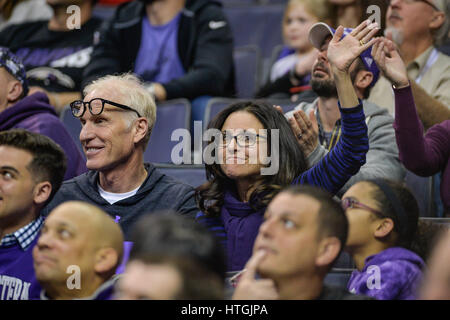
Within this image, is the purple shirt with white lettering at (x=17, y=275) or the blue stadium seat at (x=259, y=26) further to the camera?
the blue stadium seat at (x=259, y=26)

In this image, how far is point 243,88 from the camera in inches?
145

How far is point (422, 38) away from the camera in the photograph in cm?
286

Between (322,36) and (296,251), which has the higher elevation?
(322,36)

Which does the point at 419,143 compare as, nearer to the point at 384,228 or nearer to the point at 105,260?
the point at 384,228

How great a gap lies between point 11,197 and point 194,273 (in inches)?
31.6

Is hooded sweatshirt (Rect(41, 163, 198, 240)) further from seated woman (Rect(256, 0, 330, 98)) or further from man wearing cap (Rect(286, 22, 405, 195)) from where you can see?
seated woman (Rect(256, 0, 330, 98))

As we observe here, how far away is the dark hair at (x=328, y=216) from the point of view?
1.52m

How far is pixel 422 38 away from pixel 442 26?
0.09m

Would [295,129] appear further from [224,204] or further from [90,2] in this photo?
[90,2]

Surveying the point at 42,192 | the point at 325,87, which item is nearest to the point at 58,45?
the point at 325,87

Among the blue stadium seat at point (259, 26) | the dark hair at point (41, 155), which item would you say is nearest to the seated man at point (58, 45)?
the blue stadium seat at point (259, 26)

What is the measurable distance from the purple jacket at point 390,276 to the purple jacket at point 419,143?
0.48m

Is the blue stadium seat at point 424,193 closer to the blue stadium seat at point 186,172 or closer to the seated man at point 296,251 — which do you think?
the blue stadium seat at point 186,172

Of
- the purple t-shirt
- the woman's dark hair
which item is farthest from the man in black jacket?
the woman's dark hair
